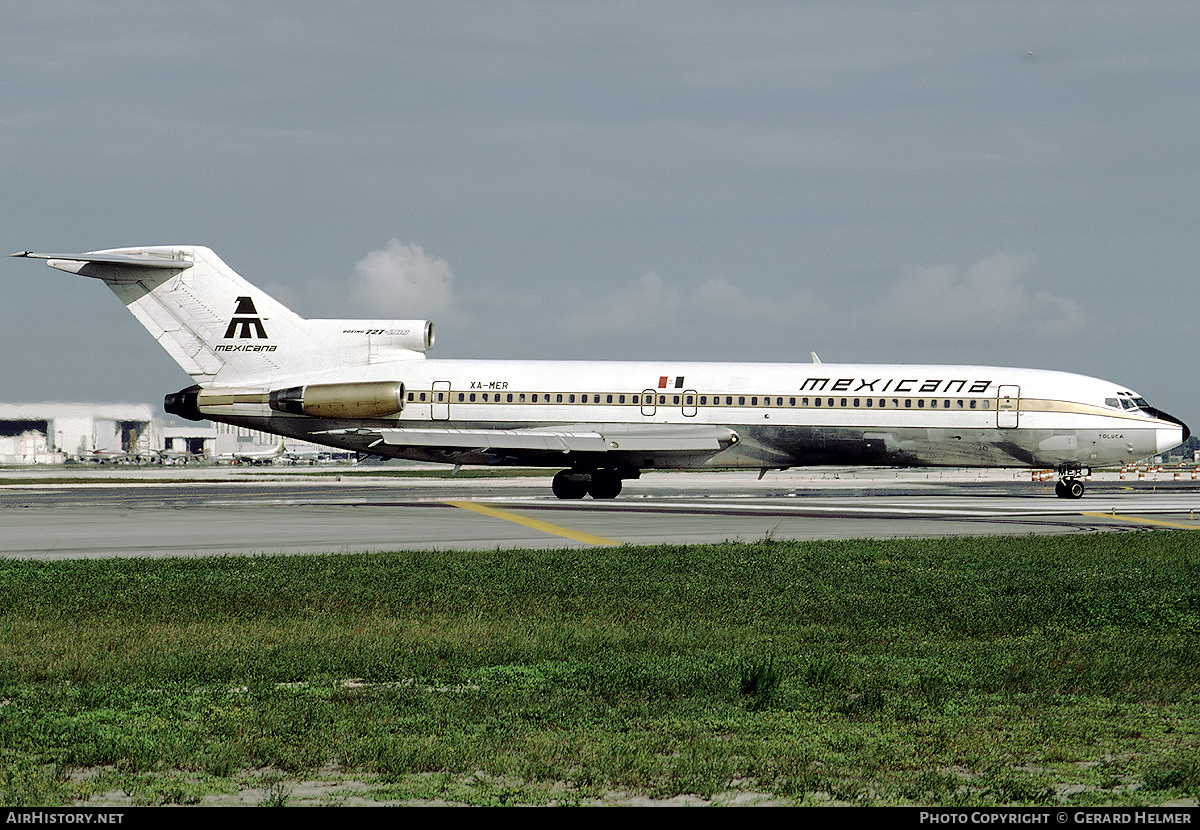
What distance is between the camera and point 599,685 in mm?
8734

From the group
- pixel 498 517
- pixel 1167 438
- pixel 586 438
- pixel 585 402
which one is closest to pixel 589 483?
pixel 586 438

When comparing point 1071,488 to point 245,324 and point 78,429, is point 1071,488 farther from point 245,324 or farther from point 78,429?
point 78,429

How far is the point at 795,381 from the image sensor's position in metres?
34.4

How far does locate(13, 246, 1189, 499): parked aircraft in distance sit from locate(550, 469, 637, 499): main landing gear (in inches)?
1.8

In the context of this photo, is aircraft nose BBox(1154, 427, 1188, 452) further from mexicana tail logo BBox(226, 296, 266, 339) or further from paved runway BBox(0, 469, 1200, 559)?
mexicana tail logo BBox(226, 296, 266, 339)

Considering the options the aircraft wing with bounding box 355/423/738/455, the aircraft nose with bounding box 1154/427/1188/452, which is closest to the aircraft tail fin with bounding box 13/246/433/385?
the aircraft wing with bounding box 355/423/738/455

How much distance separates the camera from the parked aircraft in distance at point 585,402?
34031 millimetres

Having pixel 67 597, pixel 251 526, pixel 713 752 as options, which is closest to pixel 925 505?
pixel 251 526

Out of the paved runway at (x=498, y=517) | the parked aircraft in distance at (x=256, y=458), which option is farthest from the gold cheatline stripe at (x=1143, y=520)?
the parked aircraft in distance at (x=256, y=458)

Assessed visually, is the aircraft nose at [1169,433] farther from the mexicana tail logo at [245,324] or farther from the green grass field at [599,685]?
the mexicana tail logo at [245,324]

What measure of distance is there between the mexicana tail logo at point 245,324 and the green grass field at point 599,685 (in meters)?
21.0

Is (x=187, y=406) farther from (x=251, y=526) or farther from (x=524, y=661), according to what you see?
(x=524, y=661)
